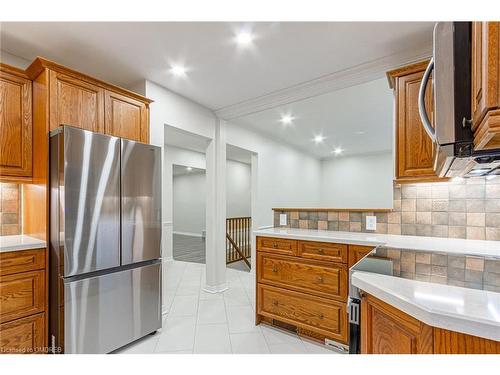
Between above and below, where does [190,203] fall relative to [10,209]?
below

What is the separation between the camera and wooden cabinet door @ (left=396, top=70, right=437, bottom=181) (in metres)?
1.90

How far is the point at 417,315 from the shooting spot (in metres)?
0.77

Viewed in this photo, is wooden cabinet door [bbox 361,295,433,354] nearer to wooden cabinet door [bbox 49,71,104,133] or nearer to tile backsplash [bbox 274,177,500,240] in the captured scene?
tile backsplash [bbox 274,177,500,240]

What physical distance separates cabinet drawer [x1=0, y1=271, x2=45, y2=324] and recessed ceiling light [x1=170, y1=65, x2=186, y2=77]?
2.01 m

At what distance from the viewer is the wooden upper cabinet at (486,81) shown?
2.07 ft

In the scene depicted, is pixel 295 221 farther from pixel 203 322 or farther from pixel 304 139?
pixel 304 139

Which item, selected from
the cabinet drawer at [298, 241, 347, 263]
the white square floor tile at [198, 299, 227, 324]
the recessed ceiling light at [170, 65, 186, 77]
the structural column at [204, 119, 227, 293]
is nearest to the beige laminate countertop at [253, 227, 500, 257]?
the cabinet drawer at [298, 241, 347, 263]

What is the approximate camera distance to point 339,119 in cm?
398

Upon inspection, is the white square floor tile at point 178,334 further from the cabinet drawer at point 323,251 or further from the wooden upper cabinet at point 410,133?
the wooden upper cabinet at point 410,133

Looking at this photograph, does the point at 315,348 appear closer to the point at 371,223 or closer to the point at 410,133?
the point at 371,223

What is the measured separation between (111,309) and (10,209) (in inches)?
50.4

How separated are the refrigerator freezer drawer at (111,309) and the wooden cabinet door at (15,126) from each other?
1.03 metres

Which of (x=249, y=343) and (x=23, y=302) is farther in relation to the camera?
(x=249, y=343)

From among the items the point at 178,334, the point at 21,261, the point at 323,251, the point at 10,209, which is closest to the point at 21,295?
the point at 21,261
